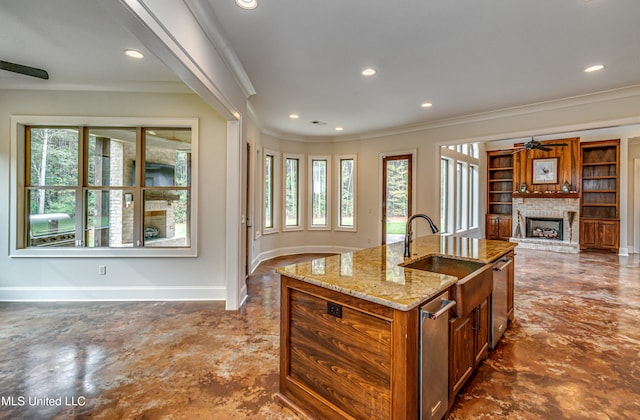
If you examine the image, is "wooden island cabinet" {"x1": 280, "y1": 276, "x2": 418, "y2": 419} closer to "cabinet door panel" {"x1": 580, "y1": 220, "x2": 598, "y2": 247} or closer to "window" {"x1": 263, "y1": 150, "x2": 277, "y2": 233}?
"window" {"x1": 263, "y1": 150, "x2": 277, "y2": 233}

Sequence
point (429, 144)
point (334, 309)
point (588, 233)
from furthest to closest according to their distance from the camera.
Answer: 1. point (588, 233)
2. point (429, 144)
3. point (334, 309)

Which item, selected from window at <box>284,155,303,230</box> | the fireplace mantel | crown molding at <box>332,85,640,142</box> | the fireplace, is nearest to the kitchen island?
crown molding at <box>332,85,640,142</box>

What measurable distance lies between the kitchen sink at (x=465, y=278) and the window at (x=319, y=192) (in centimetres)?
468

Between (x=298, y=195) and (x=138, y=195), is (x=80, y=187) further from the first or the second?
(x=298, y=195)

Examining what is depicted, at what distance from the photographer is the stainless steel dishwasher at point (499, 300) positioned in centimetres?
241

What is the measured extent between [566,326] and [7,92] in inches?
274

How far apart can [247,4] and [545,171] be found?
28.3 feet

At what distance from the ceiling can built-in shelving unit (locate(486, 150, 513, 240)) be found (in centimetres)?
515

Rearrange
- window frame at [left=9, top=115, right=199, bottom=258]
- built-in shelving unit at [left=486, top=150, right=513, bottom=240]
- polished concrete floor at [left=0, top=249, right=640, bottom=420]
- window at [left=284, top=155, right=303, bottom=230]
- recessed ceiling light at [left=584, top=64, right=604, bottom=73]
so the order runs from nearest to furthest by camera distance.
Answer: polished concrete floor at [left=0, top=249, right=640, bottom=420], recessed ceiling light at [left=584, top=64, right=604, bottom=73], window frame at [left=9, top=115, right=199, bottom=258], window at [left=284, top=155, right=303, bottom=230], built-in shelving unit at [left=486, top=150, right=513, bottom=240]

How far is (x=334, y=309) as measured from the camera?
1616 mm

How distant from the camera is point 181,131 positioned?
3.81 meters

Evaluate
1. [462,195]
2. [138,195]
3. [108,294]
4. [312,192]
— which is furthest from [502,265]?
[462,195]

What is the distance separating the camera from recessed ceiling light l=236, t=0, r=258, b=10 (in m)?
2.19

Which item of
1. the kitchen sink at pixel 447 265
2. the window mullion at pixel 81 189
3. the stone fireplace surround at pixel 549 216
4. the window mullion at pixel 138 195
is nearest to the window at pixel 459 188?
the stone fireplace surround at pixel 549 216
